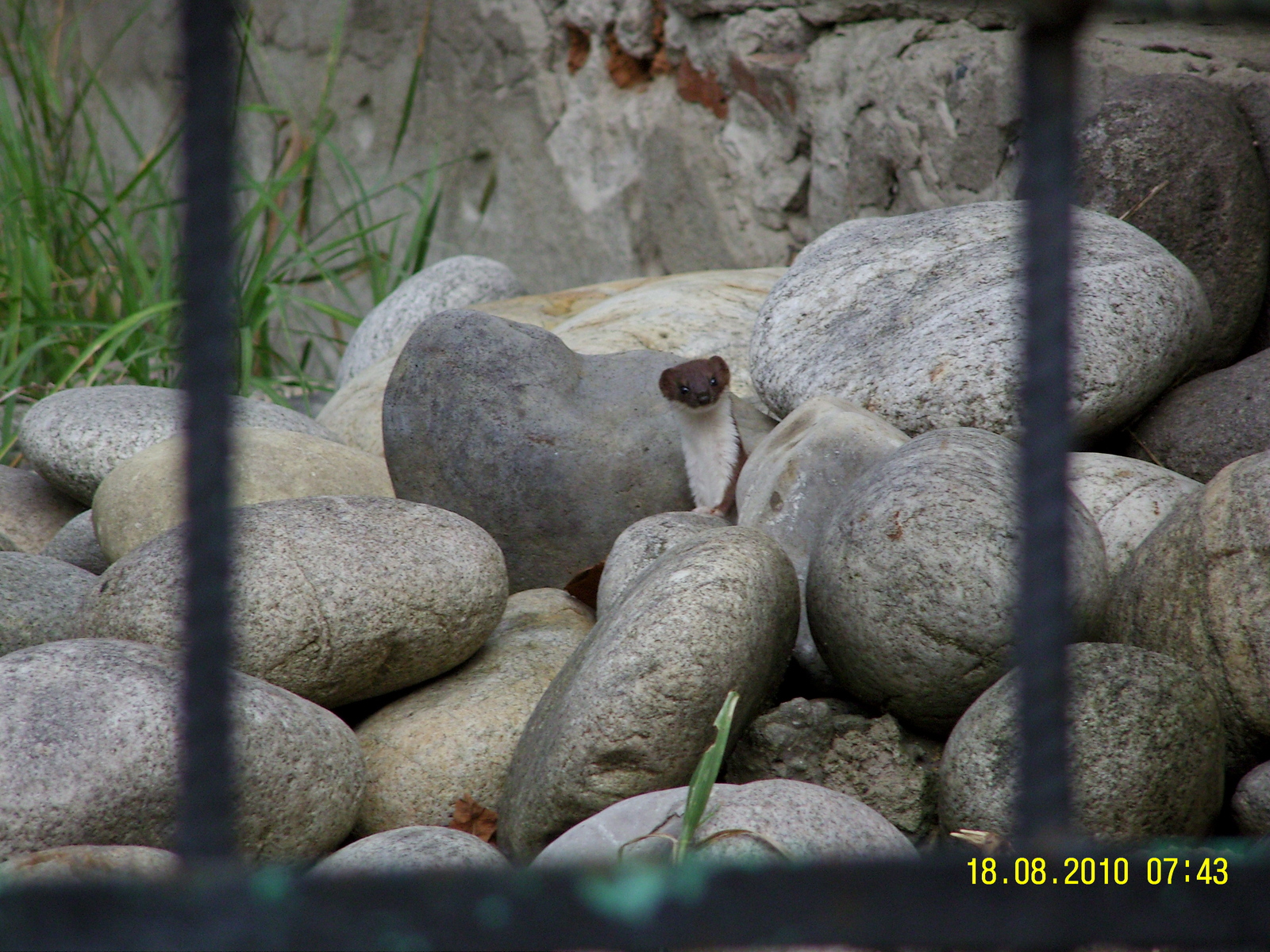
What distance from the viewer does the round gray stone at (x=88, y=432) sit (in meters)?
4.04

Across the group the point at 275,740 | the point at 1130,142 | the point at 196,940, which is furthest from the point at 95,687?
the point at 1130,142

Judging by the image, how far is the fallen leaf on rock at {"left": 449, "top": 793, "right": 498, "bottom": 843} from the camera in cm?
254

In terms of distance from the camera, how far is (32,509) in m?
4.36

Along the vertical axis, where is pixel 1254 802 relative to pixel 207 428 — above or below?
below

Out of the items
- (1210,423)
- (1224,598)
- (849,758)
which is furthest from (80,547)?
(1210,423)

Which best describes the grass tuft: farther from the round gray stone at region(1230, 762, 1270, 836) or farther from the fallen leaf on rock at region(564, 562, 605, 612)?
the round gray stone at region(1230, 762, 1270, 836)

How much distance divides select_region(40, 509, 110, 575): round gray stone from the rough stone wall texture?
3243mm

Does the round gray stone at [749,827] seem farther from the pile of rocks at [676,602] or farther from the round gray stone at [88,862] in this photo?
the round gray stone at [88,862]

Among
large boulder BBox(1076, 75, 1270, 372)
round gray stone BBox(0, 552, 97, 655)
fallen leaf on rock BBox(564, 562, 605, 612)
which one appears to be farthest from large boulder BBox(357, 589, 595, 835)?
large boulder BBox(1076, 75, 1270, 372)

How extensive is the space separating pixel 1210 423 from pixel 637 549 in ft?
5.35

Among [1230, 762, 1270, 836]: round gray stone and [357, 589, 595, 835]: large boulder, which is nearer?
[1230, 762, 1270, 836]: round gray stone

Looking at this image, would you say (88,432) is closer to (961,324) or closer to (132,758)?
(132,758)

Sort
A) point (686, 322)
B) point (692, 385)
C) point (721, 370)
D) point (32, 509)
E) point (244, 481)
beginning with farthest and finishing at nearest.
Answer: point (686, 322) < point (32, 509) < point (721, 370) < point (692, 385) < point (244, 481)

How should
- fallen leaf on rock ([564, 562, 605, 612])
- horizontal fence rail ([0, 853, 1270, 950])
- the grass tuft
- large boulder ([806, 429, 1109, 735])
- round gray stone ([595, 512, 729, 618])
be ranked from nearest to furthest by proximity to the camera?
horizontal fence rail ([0, 853, 1270, 950])
large boulder ([806, 429, 1109, 735])
round gray stone ([595, 512, 729, 618])
fallen leaf on rock ([564, 562, 605, 612])
the grass tuft
